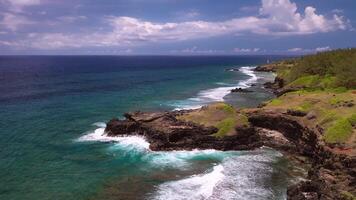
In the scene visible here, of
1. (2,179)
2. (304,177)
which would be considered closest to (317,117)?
(304,177)

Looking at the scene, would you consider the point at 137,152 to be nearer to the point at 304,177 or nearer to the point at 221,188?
the point at 221,188

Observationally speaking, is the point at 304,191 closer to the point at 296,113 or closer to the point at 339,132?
the point at 339,132

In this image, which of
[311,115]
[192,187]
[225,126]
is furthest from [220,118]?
[192,187]

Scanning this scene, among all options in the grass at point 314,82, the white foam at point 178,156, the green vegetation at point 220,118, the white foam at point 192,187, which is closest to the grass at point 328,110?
the green vegetation at point 220,118

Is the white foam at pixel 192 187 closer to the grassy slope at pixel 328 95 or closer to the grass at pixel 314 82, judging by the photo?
the grassy slope at pixel 328 95

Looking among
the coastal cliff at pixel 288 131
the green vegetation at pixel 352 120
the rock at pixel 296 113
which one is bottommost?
the coastal cliff at pixel 288 131

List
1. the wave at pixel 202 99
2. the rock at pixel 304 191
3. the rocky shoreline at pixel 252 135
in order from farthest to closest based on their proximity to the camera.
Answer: the wave at pixel 202 99 < the rocky shoreline at pixel 252 135 < the rock at pixel 304 191

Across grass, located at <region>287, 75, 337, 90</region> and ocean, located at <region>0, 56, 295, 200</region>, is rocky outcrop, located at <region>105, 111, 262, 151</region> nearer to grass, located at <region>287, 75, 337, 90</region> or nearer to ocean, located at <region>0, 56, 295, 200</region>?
ocean, located at <region>0, 56, 295, 200</region>

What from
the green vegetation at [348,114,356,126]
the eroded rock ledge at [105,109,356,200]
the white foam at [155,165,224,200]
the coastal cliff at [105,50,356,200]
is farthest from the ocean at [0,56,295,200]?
the green vegetation at [348,114,356,126]
